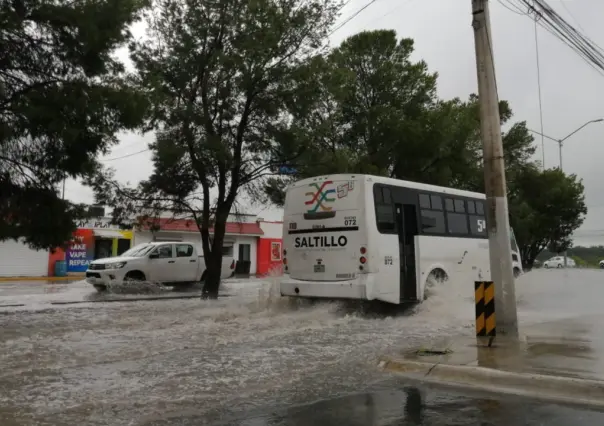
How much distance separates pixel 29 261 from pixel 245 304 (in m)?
22.3

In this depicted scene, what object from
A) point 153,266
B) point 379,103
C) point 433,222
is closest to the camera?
point 433,222

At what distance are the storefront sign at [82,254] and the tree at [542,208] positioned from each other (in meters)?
25.2

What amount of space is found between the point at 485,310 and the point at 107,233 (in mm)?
30302

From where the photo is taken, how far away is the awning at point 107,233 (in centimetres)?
3491

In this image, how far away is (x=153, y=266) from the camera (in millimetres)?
20156

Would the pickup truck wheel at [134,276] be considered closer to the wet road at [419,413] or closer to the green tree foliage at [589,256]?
the wet road at [419,413]

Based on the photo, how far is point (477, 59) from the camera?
10.2 meters

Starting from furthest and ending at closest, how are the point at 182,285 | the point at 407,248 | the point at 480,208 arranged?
the point at 182,285
the point at 480,208
the point at 407,248

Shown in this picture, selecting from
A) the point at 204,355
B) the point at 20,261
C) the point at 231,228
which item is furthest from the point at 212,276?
the point at 231,228

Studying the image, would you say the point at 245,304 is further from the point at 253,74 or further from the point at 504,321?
the point at 504,321

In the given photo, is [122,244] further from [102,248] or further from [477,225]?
[477,225]

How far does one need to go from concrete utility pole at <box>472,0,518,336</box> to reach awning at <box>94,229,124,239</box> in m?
29.5

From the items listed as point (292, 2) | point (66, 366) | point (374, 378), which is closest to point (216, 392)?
point (374, 378)

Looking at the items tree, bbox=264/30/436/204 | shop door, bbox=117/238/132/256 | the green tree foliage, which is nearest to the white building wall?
shop door, bbox=117/238/132/256
